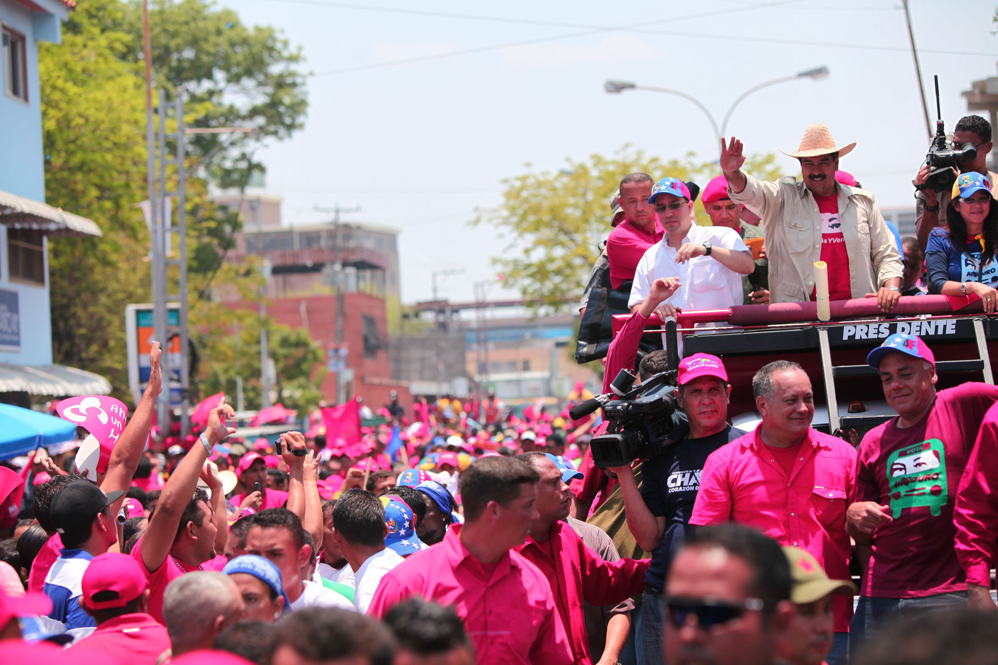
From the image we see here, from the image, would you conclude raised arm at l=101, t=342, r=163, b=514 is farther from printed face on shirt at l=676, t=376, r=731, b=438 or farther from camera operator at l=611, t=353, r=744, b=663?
printed face on shirt at l=676, t=376, r=731, b=438

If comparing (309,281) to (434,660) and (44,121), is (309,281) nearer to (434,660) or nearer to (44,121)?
(44,121)

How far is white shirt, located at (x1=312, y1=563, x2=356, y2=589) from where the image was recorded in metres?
5.37

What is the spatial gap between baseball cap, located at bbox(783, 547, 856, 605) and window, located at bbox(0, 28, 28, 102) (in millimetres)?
19737

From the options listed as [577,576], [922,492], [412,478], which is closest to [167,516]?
[577,576]

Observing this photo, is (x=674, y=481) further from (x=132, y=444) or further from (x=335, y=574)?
(x=132, y=444)

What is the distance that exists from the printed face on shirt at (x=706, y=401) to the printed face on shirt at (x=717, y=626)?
2.31 meters

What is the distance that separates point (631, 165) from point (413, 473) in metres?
22.0

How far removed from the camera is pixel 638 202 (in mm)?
7133

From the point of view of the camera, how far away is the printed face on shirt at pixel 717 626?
2.32m

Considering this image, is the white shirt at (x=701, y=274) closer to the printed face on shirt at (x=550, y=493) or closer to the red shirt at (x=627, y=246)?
the red shirt at (x=627, y=246)

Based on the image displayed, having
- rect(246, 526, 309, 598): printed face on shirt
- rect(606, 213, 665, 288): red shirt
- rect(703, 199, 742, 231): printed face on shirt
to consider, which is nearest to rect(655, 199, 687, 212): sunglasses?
rect(606, 213, 665, 288): red shirt

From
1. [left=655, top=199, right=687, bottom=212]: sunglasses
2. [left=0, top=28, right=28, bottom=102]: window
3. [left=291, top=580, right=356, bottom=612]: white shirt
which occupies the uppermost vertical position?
[left=0, top=28, right=28, bottom=102]: window

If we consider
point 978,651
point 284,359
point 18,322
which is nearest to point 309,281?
point 284,359

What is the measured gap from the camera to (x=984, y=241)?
6.05m
